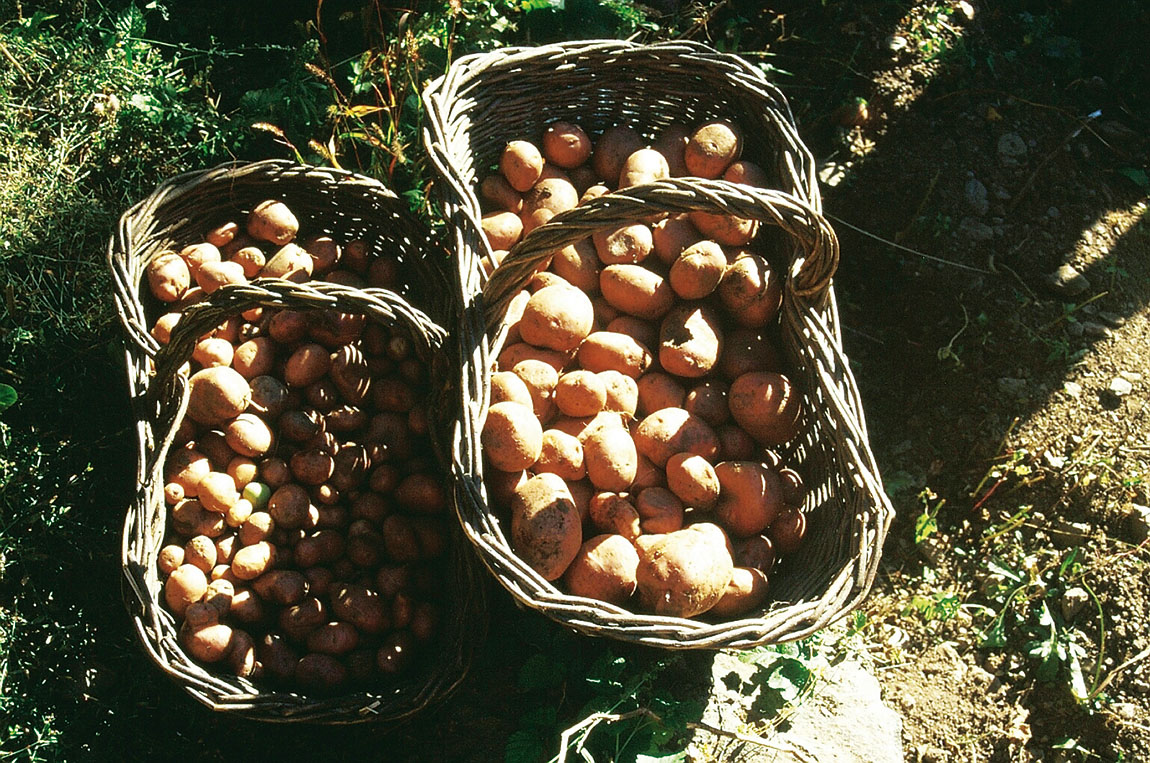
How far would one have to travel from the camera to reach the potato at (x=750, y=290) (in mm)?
2209

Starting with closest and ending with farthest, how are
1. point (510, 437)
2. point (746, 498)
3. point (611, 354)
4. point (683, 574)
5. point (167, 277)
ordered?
1. point (683, 574)
2. point (510, 437)
3. point (746, 498)
4. point (611, 354)
5. point (167, 277)

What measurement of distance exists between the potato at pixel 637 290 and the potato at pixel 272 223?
0.90m

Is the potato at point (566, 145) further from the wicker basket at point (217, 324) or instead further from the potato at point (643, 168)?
the wicker basket at point (217, 324)

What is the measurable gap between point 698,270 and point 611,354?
0.31 metres

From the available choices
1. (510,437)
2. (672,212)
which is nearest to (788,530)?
(510,437)

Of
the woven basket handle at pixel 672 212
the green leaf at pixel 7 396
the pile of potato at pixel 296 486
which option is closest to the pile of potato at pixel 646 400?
the woven basket handle at pixel 672 212

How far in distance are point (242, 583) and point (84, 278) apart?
1.24 m

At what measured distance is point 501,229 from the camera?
2344mm

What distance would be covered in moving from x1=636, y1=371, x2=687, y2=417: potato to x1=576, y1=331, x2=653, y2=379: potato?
0.04 metres

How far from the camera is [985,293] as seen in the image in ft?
9.70

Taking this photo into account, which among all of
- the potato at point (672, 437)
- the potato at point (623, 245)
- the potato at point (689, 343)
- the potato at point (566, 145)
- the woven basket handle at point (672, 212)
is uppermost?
the woven basket handle at point (672, 212)

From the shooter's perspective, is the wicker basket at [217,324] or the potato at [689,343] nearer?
the wicker basket at [217,324]

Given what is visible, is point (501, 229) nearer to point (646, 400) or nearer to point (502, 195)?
point (502, 195)

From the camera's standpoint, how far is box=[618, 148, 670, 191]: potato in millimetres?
2348
